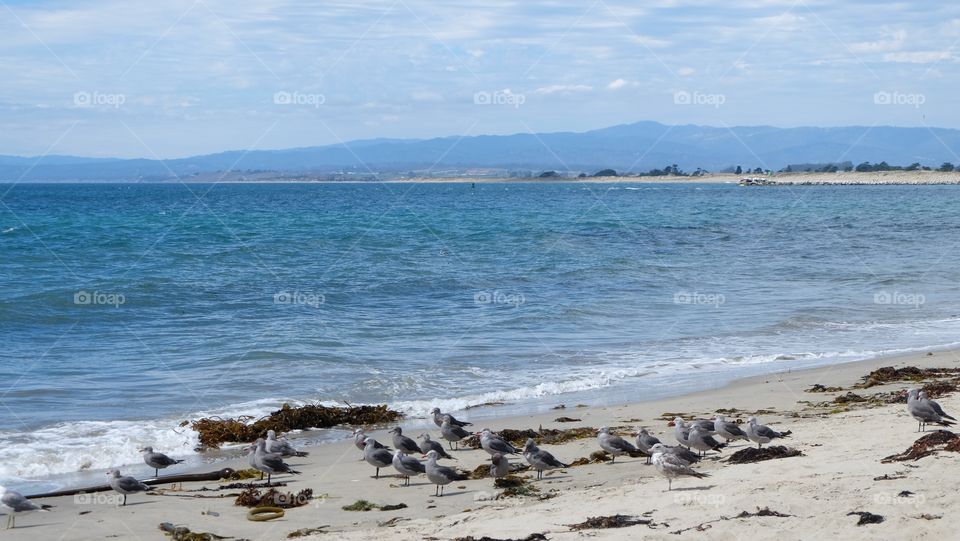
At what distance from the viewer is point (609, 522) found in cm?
778

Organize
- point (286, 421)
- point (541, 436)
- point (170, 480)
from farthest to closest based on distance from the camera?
point (286, 421) → point (541, 436) → point (170, 480)

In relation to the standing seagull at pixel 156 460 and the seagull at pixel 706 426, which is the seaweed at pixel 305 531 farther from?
the seagull at pixel 706 426

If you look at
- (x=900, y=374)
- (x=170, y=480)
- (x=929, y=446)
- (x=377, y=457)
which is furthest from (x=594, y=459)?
(x=900, y=374)

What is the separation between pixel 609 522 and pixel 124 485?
4708mm

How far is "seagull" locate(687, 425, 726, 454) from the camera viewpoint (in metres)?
10.4

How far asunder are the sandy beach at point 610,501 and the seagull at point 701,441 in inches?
6.4

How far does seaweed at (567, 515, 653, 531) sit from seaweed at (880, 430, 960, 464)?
281 centimetres

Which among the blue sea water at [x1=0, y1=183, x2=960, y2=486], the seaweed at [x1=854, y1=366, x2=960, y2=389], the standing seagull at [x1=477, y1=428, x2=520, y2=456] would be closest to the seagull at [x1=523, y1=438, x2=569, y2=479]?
the standing seagull at [x1=477, y1=428, x2=520, y2=456]

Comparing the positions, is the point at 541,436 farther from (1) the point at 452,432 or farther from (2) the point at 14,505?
(2) the point at 14,505

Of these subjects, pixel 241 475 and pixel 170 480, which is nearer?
pixel 170 480

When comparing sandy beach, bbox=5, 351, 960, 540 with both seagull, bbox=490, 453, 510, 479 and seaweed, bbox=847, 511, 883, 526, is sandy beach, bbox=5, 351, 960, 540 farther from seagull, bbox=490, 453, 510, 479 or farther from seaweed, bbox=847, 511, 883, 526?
seagull, bbox=490, 453, 510, 479

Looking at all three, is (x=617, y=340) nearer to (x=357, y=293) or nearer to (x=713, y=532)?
(x=357, y=293)

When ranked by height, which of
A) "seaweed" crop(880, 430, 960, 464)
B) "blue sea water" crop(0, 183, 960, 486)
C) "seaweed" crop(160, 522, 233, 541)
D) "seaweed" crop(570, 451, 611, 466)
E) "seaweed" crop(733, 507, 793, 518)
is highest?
"blue sea water" crop(0, 183, 960, 486)

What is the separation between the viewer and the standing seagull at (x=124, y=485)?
9.30m
